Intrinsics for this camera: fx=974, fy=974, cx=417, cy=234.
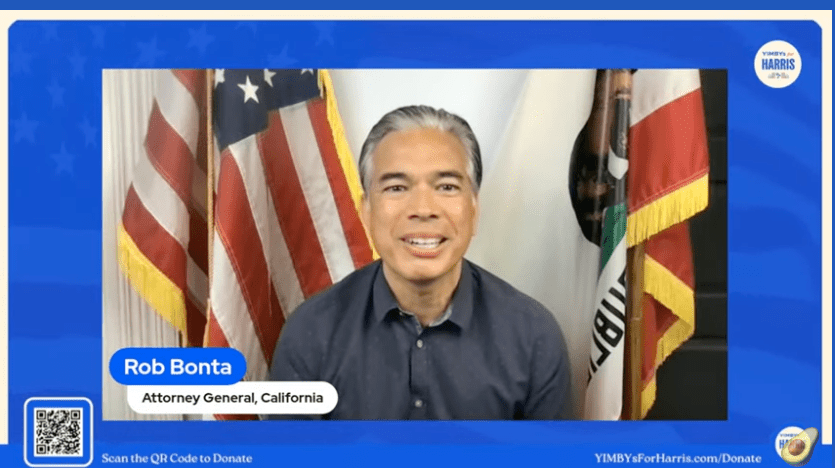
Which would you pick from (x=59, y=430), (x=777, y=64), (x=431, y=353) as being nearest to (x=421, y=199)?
(x=431, y=353)

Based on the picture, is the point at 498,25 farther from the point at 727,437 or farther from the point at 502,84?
the point at 727,437

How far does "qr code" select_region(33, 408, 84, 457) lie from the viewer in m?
2.31

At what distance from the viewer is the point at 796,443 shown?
233cm

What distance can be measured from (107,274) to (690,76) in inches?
57.1

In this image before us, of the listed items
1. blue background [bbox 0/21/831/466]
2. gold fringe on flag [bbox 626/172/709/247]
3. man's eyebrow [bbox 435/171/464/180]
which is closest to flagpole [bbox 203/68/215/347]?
blue background [bbox 0/21/831/466]

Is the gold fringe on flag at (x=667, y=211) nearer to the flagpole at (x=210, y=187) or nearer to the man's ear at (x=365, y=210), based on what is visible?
the man's ear at (x=365, y=210)

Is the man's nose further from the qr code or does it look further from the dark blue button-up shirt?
the qr code

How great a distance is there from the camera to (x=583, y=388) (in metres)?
2.33

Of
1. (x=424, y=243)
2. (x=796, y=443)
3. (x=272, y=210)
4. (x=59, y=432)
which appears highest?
(x=272, y=210)

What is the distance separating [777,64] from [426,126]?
84 cm

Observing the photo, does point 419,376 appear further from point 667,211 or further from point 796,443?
point 796,443

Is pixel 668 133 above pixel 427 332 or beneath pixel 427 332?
above

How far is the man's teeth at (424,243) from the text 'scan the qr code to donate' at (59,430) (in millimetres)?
856

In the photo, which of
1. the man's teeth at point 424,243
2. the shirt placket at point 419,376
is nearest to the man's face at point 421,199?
the man's teeth at point 424,243
